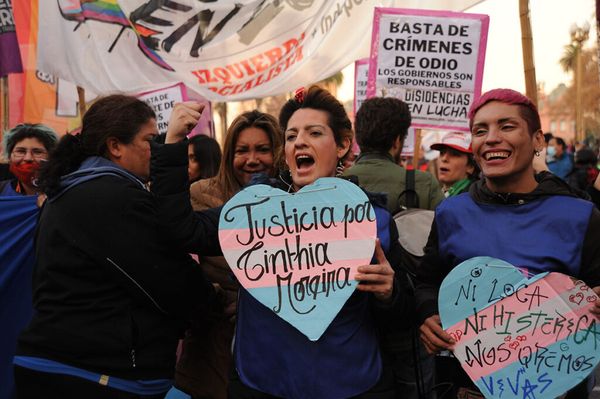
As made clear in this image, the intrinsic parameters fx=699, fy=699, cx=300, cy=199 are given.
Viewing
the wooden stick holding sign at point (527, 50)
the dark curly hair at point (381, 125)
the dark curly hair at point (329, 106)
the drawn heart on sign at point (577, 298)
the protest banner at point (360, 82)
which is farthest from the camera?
the protest banner at point (360, 82)

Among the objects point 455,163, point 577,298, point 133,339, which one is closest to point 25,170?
point 133,339

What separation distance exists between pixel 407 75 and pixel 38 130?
2.91 metres

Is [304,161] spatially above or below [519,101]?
below

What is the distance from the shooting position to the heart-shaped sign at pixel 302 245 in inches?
85.1

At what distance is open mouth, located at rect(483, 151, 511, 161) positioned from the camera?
232 centimetres

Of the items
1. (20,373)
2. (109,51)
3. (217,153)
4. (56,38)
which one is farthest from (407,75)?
(20,373)

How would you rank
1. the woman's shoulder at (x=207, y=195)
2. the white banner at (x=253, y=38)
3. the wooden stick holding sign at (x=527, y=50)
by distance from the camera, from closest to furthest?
the woman's shoulder at (x=207, y=195)
the wooden stick holding sign at (x=527, y=50)
the white banner at (x=253, y=38)

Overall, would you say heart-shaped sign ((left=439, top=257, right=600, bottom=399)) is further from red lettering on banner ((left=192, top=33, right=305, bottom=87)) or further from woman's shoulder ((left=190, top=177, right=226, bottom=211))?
red lettering on banner ((left=192, top=33, right=305, bottom=87))

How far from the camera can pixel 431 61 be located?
566 centimetres

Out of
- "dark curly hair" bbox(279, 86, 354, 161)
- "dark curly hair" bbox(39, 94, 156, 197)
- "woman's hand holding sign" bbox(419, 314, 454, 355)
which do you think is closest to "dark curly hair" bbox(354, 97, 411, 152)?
"dark curly hair" bbox(279, 86, 354, 161)

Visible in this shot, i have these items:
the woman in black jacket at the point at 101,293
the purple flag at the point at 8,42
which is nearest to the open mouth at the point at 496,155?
the woman in black jacket at the point at 101,293

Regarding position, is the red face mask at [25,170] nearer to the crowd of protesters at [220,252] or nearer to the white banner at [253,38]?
the crowd of protesters at [220,252]

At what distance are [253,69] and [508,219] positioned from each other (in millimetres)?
3984

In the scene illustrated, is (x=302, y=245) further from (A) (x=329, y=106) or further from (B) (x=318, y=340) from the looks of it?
(A) (x=329, y=106)
